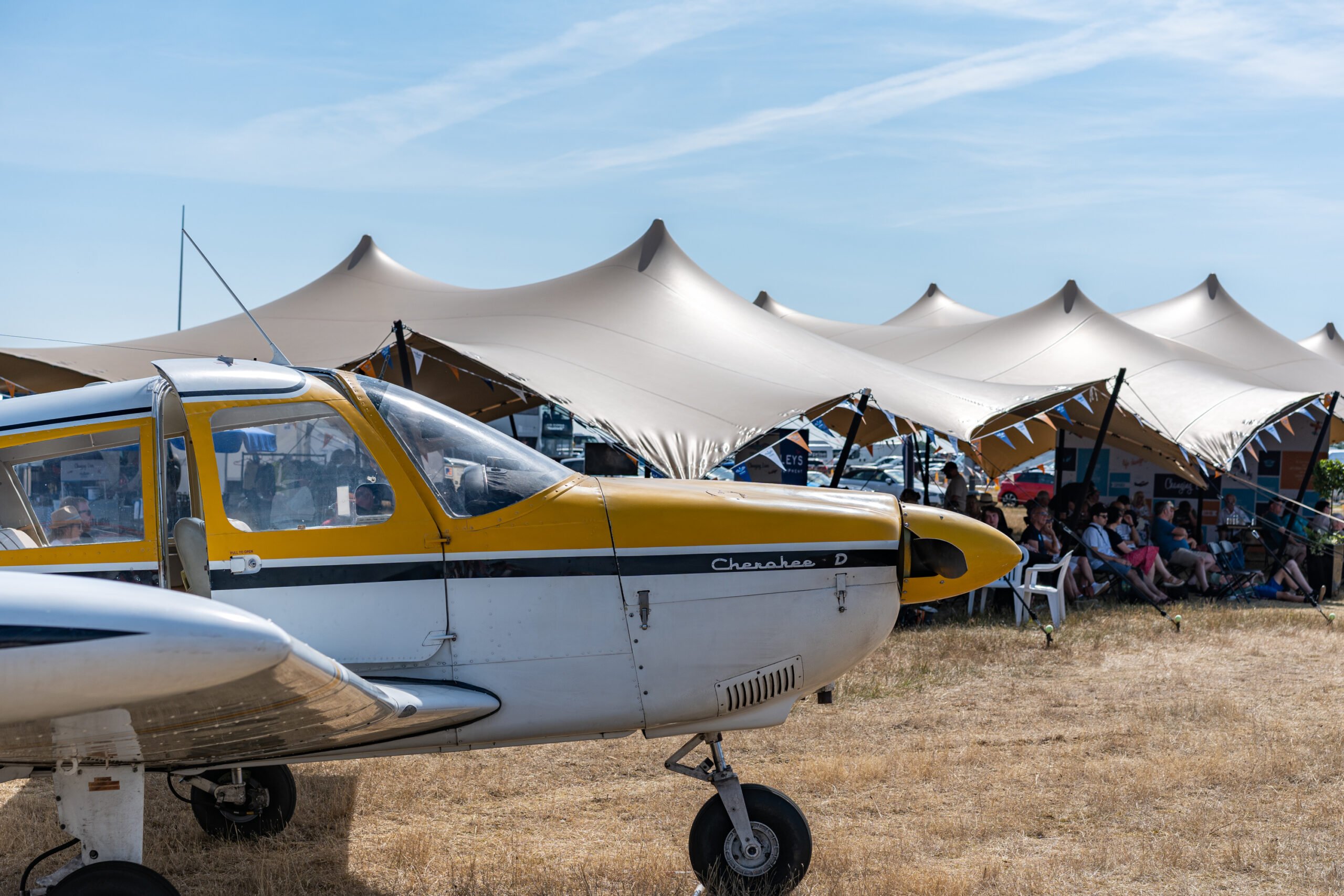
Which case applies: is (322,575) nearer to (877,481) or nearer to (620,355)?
(620,355)

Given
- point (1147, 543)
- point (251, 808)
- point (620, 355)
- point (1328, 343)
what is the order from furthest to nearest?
point (1328, 343) → point (1147, 543) → point (620, 355) → point (251, 808)

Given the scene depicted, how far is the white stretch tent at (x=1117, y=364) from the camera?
529 inches

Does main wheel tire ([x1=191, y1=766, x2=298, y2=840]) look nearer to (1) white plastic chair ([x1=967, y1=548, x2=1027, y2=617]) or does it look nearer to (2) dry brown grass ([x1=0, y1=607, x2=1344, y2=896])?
(2) dry brown grass ([x1=0, y1=607, x2=1344, y2=896])

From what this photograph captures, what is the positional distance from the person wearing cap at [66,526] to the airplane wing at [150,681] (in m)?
0.78

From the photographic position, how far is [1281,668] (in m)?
9.02

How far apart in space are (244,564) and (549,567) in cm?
104

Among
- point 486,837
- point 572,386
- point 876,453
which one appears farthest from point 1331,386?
point 876,453

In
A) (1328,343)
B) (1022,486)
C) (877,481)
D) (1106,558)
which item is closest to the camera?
(1106,558)

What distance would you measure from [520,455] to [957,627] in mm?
7472

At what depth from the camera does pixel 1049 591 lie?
11062 mm

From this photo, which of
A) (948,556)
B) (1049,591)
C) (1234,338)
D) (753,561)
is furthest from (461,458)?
(1234,338)

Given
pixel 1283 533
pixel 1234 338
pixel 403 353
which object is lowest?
pixel 1283 533

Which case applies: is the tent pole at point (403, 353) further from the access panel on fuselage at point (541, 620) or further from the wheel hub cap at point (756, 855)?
the wheel hub cap at point (756, 855)

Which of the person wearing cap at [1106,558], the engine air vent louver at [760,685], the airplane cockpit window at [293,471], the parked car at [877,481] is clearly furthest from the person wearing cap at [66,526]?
the parked car at [877,481]
